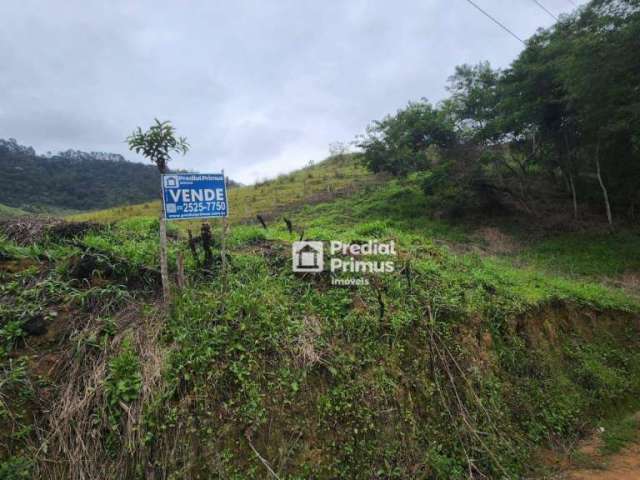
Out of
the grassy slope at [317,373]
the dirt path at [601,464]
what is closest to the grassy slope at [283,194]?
the grassy slope at [317,373]

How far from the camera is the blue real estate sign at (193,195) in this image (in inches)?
A: 122

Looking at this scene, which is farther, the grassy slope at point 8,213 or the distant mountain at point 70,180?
the distant mountain at point 70,180

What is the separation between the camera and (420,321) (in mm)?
3787

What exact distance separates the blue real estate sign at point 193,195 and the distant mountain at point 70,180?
15182 millimetres

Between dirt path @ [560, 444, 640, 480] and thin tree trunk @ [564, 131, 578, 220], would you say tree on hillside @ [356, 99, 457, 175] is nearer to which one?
thin tree trunk @ [564, 131, 578, 220]

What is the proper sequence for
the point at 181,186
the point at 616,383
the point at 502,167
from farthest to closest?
the point at 502,167 < the point at 616,383 < the point at 181,186

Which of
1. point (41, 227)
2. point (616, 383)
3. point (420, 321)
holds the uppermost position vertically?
point (41, 227)

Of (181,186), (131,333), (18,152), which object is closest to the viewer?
(131,333)

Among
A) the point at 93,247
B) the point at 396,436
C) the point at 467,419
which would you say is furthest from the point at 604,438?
the point at 93,247

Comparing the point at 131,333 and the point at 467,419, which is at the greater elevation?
the point at 131,333

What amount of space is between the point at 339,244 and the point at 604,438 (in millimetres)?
3911

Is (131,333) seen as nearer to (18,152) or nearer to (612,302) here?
(612,302)

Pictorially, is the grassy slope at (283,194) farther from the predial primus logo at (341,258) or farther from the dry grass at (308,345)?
the dry grass at (308,345)

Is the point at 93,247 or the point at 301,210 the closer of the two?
the point at 93,247
